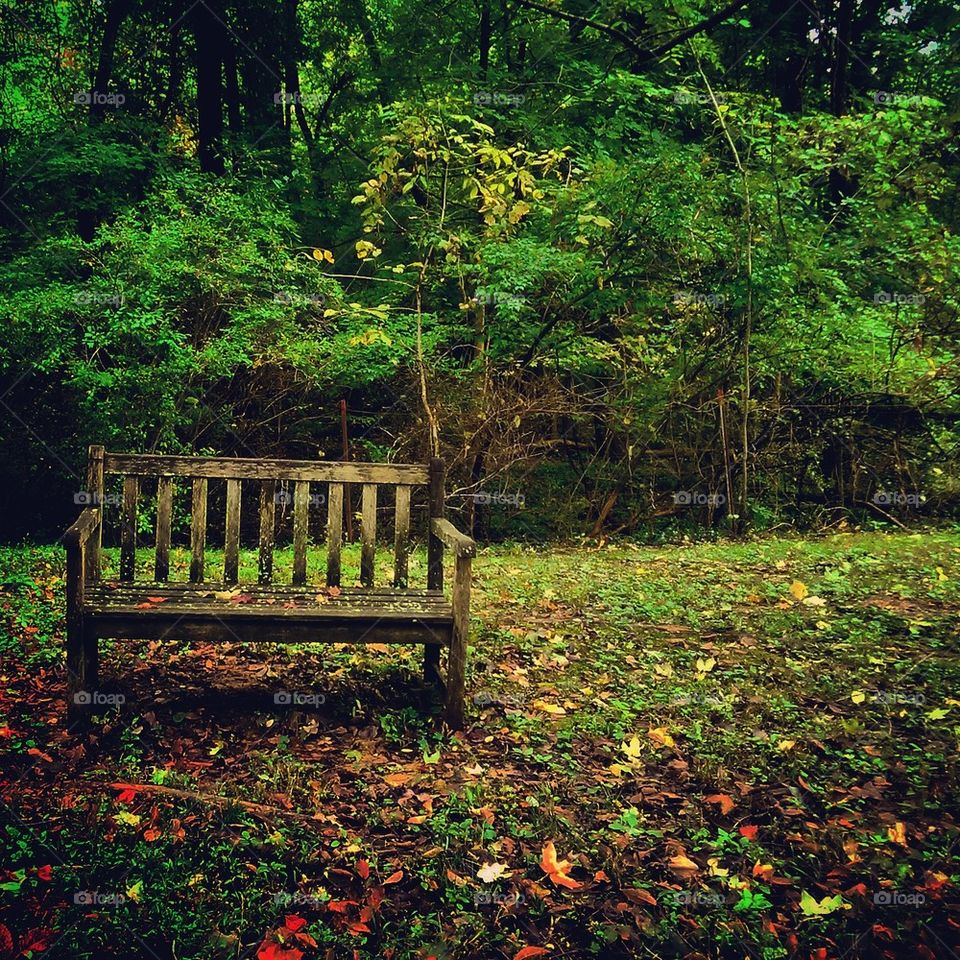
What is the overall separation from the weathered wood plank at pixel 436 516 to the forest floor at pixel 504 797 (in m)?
0.62

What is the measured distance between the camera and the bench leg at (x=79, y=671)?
3.78 m

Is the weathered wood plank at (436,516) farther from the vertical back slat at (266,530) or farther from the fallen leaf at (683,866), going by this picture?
the fallen leaf at (683,866)

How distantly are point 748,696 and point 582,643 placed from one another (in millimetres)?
1244

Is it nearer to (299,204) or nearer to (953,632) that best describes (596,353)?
(953,632)

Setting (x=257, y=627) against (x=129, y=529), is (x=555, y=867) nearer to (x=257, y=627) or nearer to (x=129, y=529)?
(x=257, y=627)

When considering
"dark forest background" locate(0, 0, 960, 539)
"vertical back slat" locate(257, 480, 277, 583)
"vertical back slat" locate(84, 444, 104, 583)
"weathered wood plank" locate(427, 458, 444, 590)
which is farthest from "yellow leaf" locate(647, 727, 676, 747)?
"dark forest background" locate(0, 0, 960, 539)

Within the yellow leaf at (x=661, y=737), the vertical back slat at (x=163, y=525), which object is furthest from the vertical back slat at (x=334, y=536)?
the yellow leaf at (x=661, y=737)

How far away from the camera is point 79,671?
3.80 meters

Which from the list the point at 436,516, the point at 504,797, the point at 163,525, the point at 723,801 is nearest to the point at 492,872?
the point at 504,797

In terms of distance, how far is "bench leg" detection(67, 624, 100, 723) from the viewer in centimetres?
378

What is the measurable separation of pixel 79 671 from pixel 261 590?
96 cm

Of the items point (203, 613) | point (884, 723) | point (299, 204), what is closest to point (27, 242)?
point (299, 204)

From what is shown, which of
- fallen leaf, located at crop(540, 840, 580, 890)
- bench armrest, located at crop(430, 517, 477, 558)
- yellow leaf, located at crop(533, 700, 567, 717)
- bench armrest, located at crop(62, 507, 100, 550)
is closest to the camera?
fallen leaf, located at crop(540, 840, 580, 890)

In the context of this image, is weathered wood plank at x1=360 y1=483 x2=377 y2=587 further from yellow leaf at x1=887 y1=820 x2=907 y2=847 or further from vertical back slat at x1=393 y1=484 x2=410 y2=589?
yellow leaf at x1=887 y1=820 x2=907 y2=847
